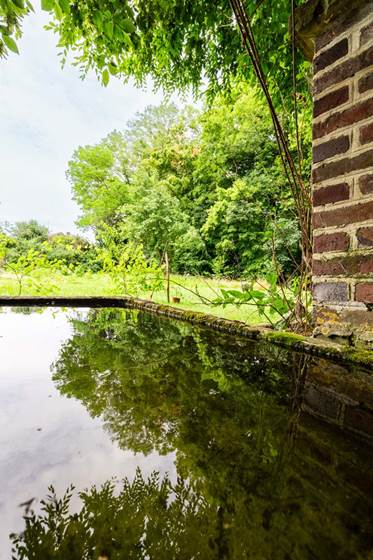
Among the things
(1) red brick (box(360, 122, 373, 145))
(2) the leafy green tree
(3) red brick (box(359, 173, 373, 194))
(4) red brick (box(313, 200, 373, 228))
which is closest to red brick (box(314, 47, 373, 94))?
(1) red brick (box(360, 122, 373, 145))

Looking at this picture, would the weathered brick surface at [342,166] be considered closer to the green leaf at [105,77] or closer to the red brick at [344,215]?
the red brick at [344,215]

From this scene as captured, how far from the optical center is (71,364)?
37.4 inches

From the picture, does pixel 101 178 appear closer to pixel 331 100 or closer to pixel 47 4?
pixel 47 4

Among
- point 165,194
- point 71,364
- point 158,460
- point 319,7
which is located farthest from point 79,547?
point 165,194

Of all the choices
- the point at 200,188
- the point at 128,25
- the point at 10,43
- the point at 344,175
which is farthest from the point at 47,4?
the point at 200,188

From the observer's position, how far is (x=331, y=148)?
3.80 ft

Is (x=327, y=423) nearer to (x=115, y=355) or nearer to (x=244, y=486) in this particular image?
(x=244, y=486)

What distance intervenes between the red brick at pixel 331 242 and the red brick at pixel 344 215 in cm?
5

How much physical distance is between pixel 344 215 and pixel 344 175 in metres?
0.16

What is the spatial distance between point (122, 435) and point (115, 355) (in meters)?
0.52

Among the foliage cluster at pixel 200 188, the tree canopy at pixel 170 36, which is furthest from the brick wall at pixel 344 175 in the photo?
the foliage cluster at pixel 200 188

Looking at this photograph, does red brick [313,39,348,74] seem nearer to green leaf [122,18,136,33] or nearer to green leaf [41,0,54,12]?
green leaf [122,18,136,33]

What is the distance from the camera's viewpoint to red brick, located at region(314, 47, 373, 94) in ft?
3.45

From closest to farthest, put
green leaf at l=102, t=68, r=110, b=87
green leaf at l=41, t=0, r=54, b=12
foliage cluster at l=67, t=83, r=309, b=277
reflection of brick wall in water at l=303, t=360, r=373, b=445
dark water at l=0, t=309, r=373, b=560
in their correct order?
dark water at l=0, t=309, r=373, b=560
reflection of brick wall in water at l=303, t=360, r=373, b=445
green leaf at l=41, t=0, r=54, b=12
green leaf at l=102, t=68, r=110, b=87
foliage cluster at l=67, t=83, r=309, b=277
